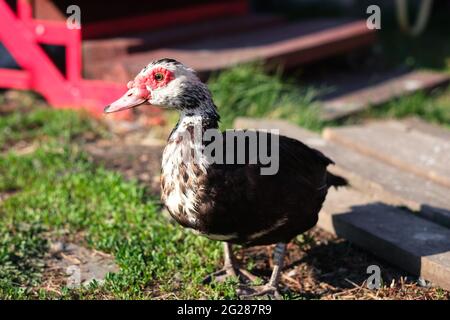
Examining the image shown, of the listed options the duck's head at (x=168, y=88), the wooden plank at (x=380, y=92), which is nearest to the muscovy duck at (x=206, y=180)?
the duck's head at (x=168, y=88)

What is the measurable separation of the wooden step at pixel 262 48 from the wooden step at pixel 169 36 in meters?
0.08

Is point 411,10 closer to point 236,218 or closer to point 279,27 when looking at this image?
point 279,27

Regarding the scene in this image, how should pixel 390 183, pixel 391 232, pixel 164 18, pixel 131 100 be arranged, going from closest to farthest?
pixel 131 100
pixel 391 232
pixel 390 183
pixel 164 18

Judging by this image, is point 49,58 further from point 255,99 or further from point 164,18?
point 255,99

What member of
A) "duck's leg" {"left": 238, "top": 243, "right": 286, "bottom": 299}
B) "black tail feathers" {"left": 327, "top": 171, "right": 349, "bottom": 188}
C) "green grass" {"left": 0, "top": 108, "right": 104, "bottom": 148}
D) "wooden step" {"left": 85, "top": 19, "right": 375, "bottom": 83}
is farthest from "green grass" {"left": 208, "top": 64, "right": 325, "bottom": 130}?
"duck's leg" {"left": 238, "top": 243, "right": 286, "bottom": 299}

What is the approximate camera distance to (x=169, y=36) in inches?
296

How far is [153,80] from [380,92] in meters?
4.42

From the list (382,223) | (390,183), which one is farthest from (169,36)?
(382,223)

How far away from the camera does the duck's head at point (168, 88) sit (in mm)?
3609

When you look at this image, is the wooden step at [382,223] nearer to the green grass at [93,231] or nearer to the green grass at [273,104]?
the green grass at [93,231]

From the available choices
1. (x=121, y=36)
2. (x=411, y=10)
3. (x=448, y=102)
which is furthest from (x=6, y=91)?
(x=411, y=10)

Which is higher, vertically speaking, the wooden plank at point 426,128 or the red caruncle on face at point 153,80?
the red caruncle on face at point 153,80

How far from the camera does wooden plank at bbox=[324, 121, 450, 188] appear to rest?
205 inches

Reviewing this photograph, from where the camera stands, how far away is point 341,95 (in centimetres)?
751
